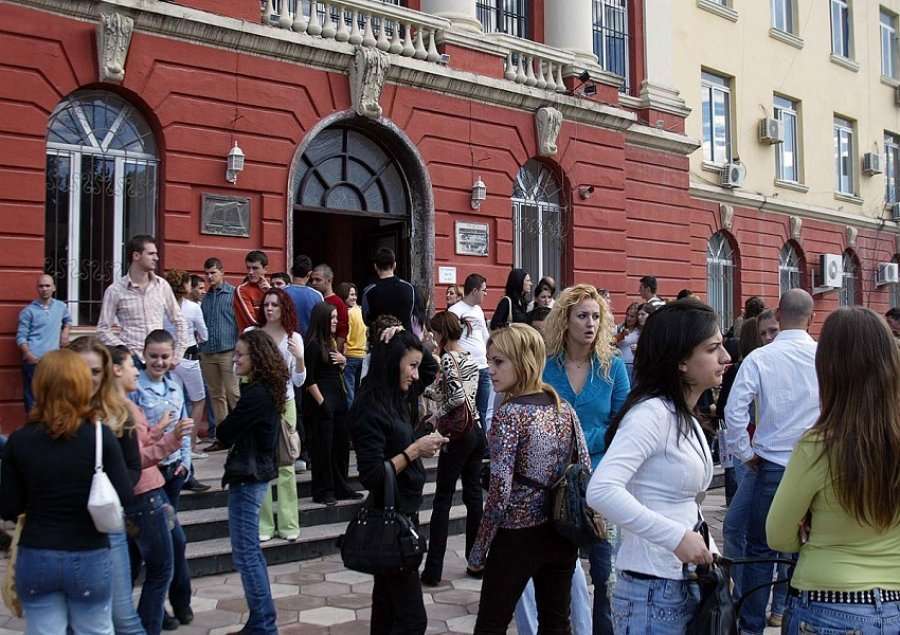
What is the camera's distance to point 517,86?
46.6 ft

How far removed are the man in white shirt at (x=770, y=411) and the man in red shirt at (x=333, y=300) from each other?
4.55m

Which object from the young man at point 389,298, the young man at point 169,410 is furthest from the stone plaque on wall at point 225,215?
the young man at point 169,410

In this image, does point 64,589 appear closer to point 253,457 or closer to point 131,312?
point 253,457

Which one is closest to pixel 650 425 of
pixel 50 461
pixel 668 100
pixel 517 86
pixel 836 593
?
pixel 836 593

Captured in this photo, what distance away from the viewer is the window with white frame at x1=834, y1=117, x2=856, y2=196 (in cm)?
2398

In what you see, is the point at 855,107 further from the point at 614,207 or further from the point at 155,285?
the point at 155,285

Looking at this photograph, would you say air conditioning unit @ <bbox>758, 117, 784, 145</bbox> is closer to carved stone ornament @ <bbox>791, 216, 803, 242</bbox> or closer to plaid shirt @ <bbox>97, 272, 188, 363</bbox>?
carved stone ornament @ <bbox>791, 216, 803, 242</bbox>

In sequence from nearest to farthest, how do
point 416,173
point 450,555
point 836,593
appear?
1. point 836,593
2. point 450,555
3. point 416,173

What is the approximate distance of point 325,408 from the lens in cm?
790

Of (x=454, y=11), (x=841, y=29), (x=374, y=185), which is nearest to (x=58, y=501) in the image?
(x=374, y=185)

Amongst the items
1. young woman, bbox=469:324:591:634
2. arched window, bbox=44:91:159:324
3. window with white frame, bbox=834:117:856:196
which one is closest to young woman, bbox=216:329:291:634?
young woman, bbox=469:324:591:634

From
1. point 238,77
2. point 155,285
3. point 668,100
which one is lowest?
point 155,285

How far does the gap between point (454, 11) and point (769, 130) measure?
995cm

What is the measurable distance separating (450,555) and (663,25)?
13.5 metres
